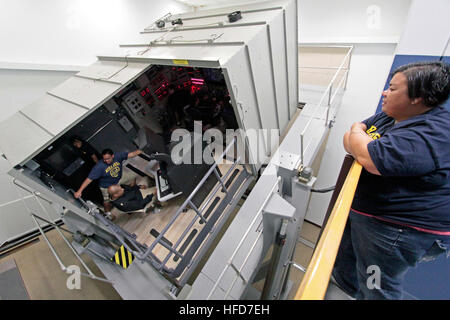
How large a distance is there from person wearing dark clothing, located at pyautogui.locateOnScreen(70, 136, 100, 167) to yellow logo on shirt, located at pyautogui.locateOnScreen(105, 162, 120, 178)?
384mm

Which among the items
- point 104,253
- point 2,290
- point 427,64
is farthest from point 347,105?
point 2,290

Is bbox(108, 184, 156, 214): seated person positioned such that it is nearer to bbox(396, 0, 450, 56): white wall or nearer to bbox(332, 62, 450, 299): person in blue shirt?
bbox(332, 62, 450, 299): person in blue shirt

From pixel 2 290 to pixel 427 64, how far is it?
6.60 meters

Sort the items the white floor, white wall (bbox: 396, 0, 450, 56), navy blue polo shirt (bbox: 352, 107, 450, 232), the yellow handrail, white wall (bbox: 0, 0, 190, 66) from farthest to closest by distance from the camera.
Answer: the white floor → white wall (bbox: 0, 0, 190, 66) → white wall (bbox: 396, 0, 450, 56) → navy blue polo shirt (bbox: 352, 107, 450, 232) → the yellow handrail

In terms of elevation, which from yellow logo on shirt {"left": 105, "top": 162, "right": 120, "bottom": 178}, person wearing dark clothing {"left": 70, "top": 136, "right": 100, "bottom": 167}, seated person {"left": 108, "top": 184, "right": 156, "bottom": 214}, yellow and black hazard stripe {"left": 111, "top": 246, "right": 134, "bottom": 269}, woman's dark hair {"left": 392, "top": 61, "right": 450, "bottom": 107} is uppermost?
woman's dark hair {"left": 392, "top": 61, "right": 450, "bottom": 107}

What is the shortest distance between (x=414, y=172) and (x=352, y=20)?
4656mm

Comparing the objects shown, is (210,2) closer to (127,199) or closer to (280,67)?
(280,67)

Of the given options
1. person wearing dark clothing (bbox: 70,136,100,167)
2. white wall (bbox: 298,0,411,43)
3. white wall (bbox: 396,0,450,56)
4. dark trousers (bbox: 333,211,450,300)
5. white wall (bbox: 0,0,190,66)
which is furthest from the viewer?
white wall (bbox: 298,0,411,43)

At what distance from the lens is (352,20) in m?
3.98

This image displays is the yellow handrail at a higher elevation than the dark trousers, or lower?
higher

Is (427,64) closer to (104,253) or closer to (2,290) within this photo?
(104,253)

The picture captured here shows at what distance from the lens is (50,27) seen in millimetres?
3369

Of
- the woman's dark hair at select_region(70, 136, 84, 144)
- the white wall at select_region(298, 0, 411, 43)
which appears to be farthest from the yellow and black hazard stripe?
the white wall at select_region(298, 0, 411, 43)

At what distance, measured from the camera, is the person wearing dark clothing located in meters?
2.84
